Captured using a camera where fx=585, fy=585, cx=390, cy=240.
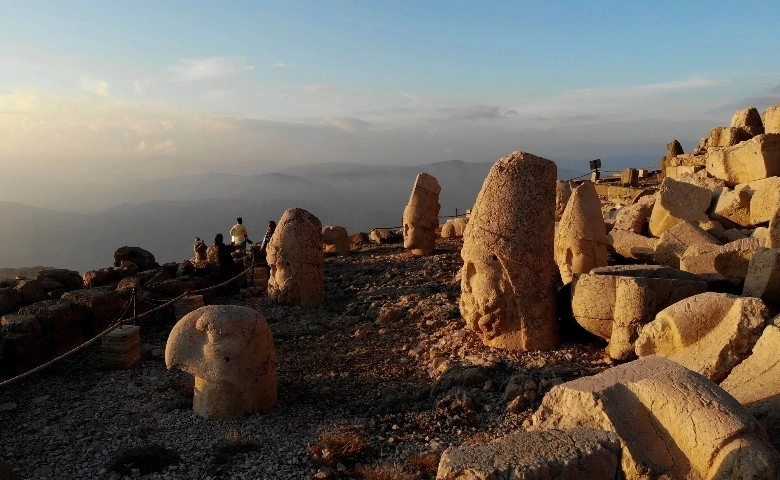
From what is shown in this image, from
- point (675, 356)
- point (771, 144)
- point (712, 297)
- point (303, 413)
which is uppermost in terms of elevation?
point (771, 144)

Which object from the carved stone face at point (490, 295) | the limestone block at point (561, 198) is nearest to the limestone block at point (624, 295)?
the carved stone face at point (490, 295)

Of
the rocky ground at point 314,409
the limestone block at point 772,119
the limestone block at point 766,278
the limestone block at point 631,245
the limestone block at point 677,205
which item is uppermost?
the limestone block at point 772,119

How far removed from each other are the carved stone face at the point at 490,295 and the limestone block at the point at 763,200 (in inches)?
241

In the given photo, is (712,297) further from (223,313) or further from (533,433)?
(223,313)

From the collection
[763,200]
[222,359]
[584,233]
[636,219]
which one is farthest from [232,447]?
[763,200]

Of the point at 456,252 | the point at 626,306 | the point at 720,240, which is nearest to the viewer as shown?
the point at 626,306

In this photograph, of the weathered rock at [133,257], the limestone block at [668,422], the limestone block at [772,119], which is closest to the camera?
the limestone block at [668,422]

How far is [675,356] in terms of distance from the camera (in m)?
5.57

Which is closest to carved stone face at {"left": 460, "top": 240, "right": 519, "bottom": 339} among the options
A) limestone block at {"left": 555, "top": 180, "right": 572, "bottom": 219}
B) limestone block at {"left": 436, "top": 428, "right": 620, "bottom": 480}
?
limestone block at {"left": 436, "top": 428, "right": 620, "bottom": 480}

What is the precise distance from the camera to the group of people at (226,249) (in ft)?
40.7

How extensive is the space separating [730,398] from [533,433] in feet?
4.36

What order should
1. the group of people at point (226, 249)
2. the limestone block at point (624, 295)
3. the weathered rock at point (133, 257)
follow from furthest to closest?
1. the weathered rock at point (133, 257)
2. the group of people at point (226, 249)
3. the limestone block at point (624, 295)

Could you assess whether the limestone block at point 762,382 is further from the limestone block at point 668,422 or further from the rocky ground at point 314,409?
the rocky ground at point 314,409

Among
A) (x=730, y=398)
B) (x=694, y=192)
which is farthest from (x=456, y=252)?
(x=730, y=398)
